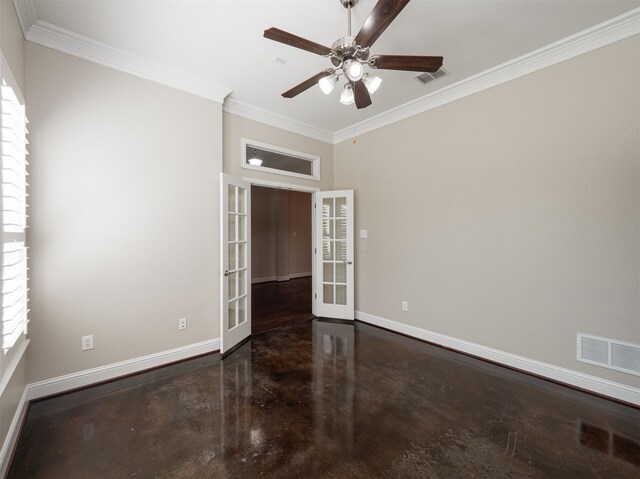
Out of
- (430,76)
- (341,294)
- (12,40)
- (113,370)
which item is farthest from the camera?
(341,294)

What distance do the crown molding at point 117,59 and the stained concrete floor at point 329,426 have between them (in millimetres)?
3026

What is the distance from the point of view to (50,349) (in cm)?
230

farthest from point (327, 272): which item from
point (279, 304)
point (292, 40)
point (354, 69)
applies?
point (292, 40)

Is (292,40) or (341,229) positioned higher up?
(292,40)

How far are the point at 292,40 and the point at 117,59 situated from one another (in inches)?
78.8

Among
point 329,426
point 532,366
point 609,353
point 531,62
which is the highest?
point 531,62

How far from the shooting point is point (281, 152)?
4121mm

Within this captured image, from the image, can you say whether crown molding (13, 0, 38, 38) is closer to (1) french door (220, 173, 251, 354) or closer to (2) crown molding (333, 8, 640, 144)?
(1) french door (220, 173, 251, 354)

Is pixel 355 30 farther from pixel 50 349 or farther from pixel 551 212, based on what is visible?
pixel 50 349

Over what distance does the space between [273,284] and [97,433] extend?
211 inches

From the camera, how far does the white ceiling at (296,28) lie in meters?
2.06

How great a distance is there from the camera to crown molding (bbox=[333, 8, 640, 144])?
86.4 inches

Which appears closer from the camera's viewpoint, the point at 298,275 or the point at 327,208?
the point at 327,208

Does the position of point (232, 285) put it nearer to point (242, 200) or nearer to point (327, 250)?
point (242, 200)
